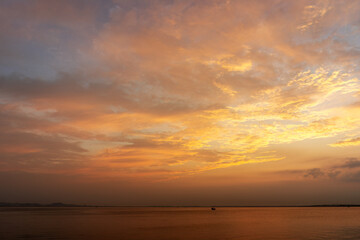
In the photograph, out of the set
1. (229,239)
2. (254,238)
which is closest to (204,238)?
(229,239)

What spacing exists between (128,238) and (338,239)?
103 feet

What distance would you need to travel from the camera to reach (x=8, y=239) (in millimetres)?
42875

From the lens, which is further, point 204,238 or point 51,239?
point 204,238

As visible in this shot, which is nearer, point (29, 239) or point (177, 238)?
point (29, 239)

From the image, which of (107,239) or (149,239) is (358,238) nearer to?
(149,239)

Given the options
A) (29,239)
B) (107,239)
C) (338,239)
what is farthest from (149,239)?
(338,239)

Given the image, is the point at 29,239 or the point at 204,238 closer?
the point at 29,239

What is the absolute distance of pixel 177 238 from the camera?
46.0m

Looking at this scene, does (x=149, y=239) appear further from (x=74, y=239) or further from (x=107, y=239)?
(x=74, y=239)

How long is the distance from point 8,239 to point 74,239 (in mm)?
9444

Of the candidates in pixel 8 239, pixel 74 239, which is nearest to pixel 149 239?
pixel 74 239

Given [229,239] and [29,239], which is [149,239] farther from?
[29,239]

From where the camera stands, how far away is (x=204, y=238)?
4631 centimetres

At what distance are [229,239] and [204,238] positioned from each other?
13.5 ft
